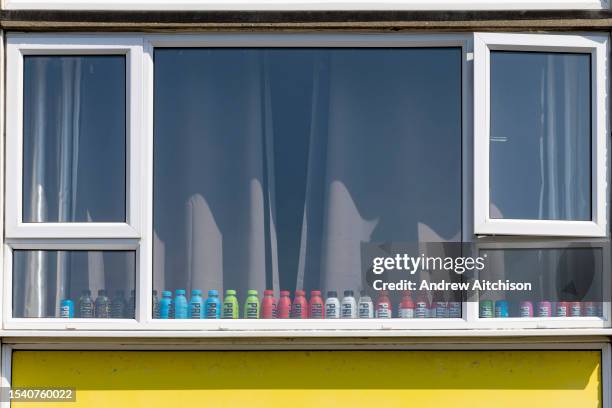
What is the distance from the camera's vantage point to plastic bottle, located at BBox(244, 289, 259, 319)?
705cm

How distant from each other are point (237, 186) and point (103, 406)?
1.35 meters

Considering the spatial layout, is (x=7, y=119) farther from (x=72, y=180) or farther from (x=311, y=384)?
(x=311, y=384)

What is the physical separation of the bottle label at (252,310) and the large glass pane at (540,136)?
4.41ft

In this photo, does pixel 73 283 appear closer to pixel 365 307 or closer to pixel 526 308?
pixel 365 307

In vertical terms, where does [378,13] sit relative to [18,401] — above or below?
above

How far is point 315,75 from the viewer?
7.25m

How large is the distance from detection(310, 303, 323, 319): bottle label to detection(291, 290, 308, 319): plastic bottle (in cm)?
3

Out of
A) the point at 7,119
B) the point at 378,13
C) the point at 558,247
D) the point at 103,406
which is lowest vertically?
the point at 103,406

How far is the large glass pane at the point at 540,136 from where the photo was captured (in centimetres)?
709

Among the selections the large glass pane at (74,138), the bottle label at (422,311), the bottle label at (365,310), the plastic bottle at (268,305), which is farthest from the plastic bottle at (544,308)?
the large glass pane at (74,138)

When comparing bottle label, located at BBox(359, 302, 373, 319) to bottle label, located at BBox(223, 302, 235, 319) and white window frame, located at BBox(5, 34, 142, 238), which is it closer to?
bottle label, located at BBox(223, 302, 235, 319)

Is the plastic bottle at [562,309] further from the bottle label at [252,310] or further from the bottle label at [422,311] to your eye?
the bottle label at [252,310]

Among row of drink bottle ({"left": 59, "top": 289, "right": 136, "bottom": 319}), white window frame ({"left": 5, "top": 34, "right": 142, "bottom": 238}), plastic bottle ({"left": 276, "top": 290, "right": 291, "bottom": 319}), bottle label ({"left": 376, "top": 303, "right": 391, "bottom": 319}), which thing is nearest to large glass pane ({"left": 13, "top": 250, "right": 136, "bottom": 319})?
row of drink bottle ({"left": 59, "top": 289, "right": 136, "bottom": 319})

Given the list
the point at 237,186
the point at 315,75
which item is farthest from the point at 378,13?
the point at 237,186
